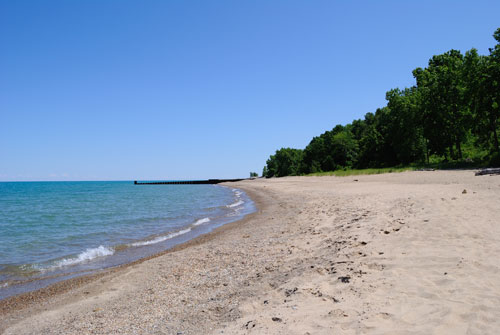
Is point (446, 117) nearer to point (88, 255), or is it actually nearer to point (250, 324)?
point (88, 255)

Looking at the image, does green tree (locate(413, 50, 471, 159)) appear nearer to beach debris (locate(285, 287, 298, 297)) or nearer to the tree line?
the tree line

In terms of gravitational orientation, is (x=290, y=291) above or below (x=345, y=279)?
below

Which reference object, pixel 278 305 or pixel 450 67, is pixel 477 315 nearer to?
pixel 278 305

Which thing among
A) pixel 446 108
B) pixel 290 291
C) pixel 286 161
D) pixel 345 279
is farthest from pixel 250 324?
pixel 286 161

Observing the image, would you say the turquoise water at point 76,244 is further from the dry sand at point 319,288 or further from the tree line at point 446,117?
the tree line at point 446,117

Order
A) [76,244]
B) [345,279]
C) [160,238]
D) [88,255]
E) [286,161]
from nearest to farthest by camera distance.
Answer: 1. [345,279]
2. [88,255]
3. [76,244]
4. [160,238]
5. [286,161]

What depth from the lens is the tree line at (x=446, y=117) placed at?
3497 centimetres

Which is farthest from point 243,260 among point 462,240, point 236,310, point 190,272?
point 462,240

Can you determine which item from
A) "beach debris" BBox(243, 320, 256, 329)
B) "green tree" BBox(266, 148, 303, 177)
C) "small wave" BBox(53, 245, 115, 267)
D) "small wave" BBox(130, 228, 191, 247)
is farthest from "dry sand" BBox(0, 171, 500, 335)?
"green tree" BBox(266, 148, 303, 177)

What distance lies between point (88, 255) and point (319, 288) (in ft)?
34.8

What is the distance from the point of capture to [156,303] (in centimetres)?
653

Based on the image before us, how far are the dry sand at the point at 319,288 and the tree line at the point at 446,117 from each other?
32.8 m

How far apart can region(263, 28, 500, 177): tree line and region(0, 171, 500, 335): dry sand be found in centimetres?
3278

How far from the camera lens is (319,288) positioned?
5309mm
